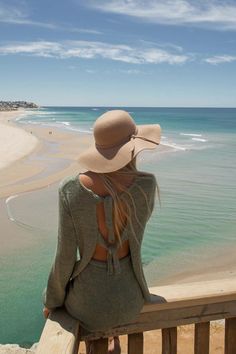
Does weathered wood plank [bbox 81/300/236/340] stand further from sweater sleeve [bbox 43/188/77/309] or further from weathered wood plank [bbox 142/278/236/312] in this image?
sweater sleeve [bbox 43/188/77/309]

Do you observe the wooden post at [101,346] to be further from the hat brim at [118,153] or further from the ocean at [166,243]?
the ocean at [166,243]

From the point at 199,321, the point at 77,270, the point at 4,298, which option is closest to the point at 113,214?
the point at 77,270

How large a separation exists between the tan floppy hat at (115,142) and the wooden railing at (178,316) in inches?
28.8

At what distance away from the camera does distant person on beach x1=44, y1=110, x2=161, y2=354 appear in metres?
1.96

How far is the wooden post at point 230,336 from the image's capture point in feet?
7.60

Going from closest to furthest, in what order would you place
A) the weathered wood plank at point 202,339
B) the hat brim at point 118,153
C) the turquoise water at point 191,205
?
the hat brim at point 118,153 → the weathered wood plank at point 202,339 → the turquoise water at point 191,205

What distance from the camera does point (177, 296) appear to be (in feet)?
7.22

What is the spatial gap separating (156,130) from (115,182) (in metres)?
0.30

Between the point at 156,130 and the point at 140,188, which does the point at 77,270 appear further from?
the point at 156,130

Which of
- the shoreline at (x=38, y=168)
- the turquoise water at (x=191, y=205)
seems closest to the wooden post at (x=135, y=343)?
the turquoise water at (x=191, y=205)

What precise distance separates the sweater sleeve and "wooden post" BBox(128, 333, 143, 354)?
1.29ft

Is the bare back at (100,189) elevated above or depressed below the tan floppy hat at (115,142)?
below

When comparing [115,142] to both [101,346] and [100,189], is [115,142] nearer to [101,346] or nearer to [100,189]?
[100,189]

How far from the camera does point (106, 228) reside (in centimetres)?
202
